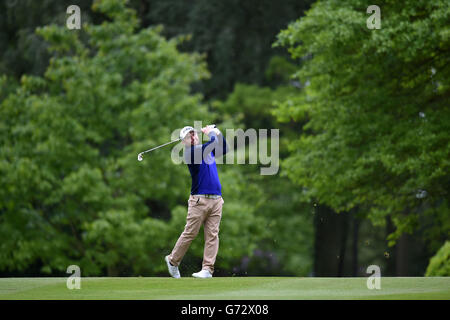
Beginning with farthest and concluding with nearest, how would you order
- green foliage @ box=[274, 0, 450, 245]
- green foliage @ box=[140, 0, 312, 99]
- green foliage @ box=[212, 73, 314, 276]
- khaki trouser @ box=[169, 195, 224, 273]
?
green foliage @ box=[140, 0, 312, 99] → green foliage @ box=[212, 73, 314, 276] → green foliage @ box=[274, 0, 450, 245] → khaki trouser @ box=[169, 195, 224, 273]

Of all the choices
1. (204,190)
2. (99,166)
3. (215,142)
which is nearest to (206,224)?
(204,190)

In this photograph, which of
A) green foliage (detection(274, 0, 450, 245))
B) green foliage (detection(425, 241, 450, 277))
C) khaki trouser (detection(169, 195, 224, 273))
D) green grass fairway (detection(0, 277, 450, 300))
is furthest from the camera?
green foliage (detection(425, 241, 450, 277))

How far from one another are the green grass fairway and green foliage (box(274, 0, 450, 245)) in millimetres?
6139

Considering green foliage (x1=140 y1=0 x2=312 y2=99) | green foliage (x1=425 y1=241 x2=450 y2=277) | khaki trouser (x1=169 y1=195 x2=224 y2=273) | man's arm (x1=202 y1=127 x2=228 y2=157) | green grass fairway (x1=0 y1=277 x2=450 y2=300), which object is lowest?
green foliage (x1=425 y1=241 x2=450 y2=277)

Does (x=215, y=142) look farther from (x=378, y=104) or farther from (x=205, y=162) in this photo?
(x=378, y=104)

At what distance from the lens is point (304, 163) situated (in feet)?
58.5

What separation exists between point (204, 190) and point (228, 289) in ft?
4.92

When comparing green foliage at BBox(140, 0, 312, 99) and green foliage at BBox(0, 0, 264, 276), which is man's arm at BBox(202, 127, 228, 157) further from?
green foliage at BBox(140, 0, 312, 99)

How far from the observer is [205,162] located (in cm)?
957

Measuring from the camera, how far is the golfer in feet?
31.2

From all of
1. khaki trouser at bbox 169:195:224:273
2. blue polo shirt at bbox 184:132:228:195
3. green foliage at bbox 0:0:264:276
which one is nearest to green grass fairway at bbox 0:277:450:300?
khaki trouser at bbox 169:195:224:273

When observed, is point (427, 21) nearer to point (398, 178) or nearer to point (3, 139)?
point (398, 178)

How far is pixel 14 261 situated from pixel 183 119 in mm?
5985
